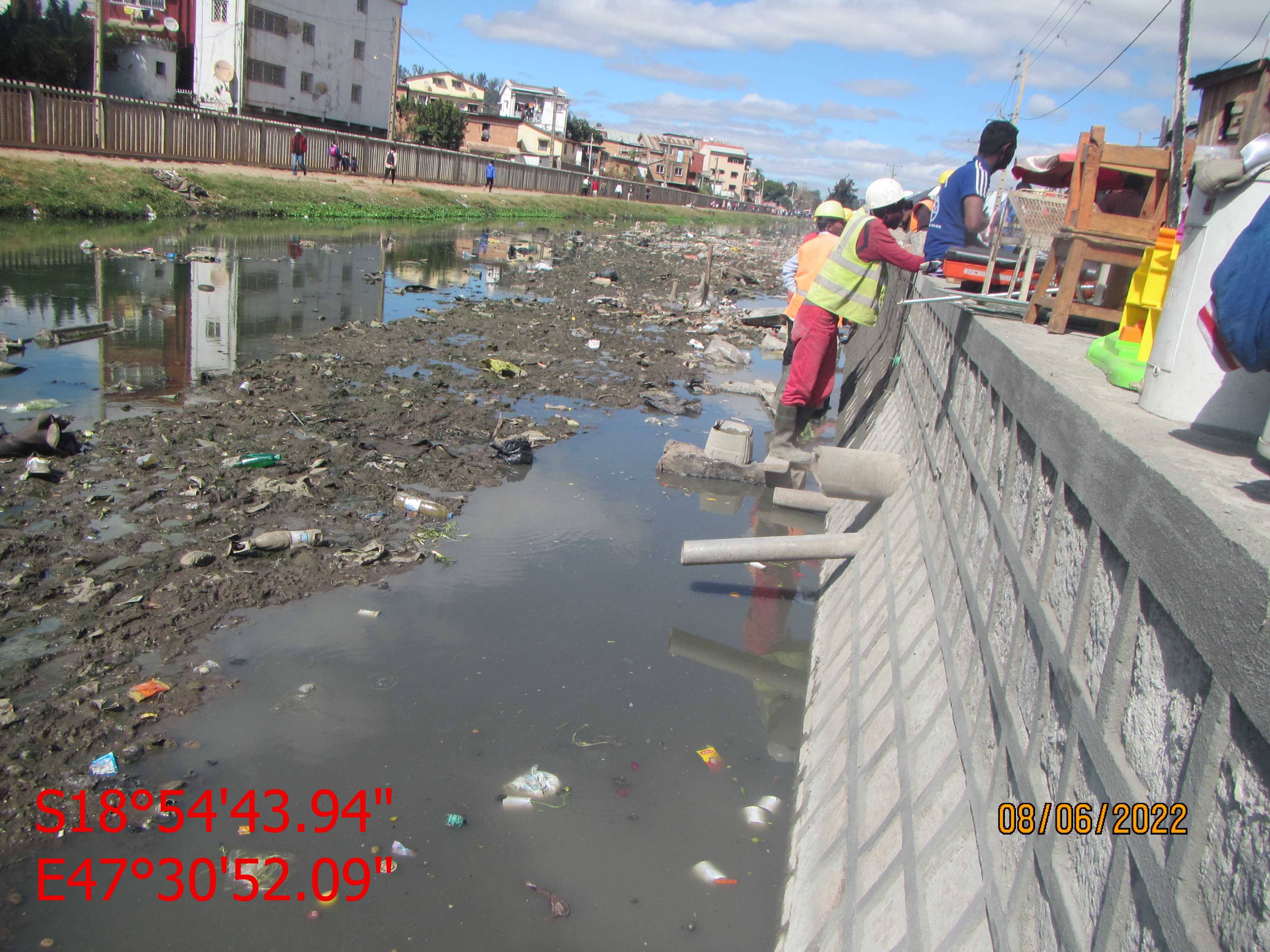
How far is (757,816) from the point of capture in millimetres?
3412

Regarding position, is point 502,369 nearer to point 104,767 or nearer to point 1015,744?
point 104,767

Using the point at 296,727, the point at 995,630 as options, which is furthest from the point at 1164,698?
the point at 296,727

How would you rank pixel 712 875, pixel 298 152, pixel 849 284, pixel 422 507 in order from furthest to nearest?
pixel 298 152
pixel 849 284
pixel 422 507
pixel 712 875

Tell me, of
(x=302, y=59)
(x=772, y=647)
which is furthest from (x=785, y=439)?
(x=302, y=59)

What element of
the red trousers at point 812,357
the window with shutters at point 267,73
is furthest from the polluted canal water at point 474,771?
the window with shutters at point 267,73

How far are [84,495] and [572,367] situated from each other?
597cm

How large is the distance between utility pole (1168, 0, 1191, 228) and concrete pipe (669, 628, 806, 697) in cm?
269

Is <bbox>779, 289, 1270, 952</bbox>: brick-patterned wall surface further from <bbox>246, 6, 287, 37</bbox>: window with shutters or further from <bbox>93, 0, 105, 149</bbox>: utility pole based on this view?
<bbox>246, 6, 287, 37</bbox>: window with shutters

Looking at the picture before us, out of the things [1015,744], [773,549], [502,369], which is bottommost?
[773,549]

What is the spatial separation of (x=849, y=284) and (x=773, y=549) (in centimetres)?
260

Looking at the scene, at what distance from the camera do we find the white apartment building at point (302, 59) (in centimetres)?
3575

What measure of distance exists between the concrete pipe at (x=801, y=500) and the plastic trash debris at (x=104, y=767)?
15.3 ft

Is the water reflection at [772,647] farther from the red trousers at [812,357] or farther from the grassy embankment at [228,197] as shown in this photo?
the grassy embankment at [228,197]

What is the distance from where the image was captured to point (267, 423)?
6828mm
